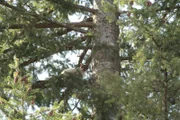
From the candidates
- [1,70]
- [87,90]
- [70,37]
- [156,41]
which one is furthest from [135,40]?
[1,70]

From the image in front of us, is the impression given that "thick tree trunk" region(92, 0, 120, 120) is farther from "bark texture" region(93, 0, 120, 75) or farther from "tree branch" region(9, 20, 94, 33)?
"tree branch" region(9, 20, 94, 33)

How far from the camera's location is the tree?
11.1 ft

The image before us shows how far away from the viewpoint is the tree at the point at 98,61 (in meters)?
3.39

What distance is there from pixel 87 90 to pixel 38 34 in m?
1.63

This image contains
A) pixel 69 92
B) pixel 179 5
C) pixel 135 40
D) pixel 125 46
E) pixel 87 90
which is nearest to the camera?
pixel 135 40

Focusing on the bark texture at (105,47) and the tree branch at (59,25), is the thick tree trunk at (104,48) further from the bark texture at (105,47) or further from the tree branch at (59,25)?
the tree branch at (59,25)

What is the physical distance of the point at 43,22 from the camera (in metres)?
6.61

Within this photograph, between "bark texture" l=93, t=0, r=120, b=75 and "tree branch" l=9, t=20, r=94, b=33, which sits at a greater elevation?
"tree branch" l=9, t=20, r=94, b=33

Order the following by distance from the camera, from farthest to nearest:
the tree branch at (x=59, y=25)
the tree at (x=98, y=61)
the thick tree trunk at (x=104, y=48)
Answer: the tree branch at (x=59, y=25) → the thick tree trunk at (x=104, y=48) → the tree at (x=98, y=61)

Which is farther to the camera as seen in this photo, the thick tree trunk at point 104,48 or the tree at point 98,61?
the thick tree trunk at point 104,48

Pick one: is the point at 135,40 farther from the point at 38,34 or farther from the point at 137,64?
the point at 38,34

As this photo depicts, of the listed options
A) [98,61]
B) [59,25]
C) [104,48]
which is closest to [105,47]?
[104,48]

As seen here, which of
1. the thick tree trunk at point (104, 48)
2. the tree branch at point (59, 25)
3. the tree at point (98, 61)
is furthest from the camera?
the tree branch at point (59, 25)

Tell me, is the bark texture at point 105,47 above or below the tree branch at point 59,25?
below
